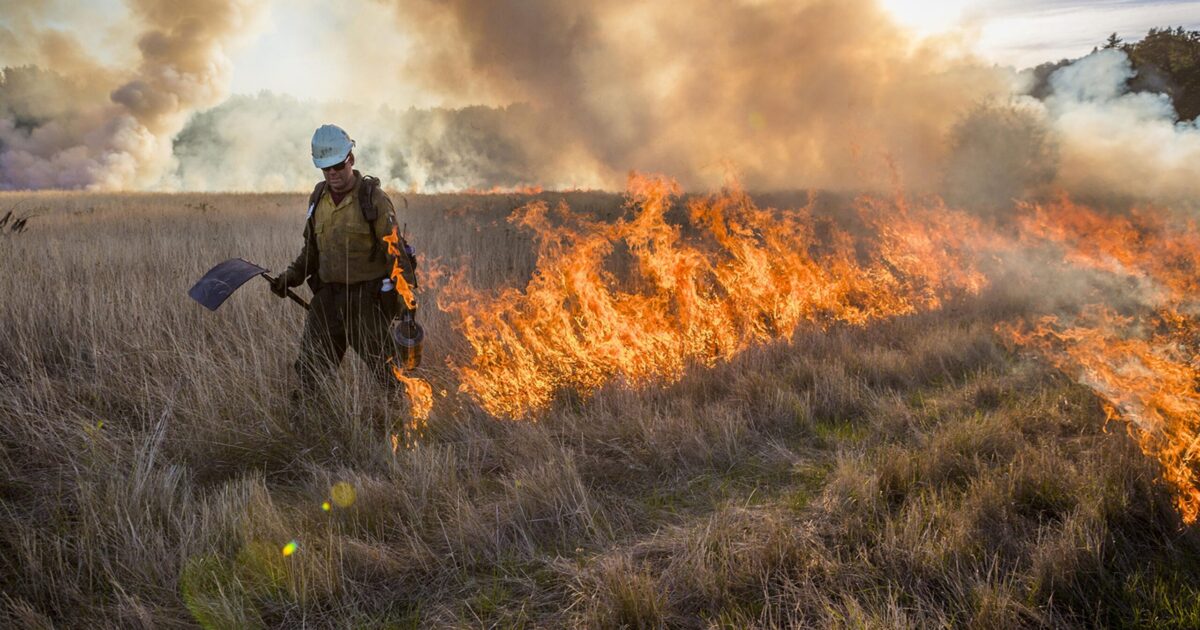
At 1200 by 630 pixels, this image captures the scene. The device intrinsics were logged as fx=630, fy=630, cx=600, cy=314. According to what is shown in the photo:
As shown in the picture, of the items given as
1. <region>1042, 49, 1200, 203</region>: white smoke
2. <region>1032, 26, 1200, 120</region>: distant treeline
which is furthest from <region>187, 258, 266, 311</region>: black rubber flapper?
<region>1032, 26, 1200, 120</region>: distant treeline

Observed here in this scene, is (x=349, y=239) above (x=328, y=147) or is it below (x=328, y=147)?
below

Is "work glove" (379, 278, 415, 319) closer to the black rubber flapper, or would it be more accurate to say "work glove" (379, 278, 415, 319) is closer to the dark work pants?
the dark work pants

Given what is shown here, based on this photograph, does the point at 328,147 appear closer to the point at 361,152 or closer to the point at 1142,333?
the point at 1142,333

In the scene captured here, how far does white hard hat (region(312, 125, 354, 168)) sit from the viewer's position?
4.04 meters

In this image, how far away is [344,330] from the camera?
4.50m

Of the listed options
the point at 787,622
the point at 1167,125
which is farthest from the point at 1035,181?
the point at 787,622

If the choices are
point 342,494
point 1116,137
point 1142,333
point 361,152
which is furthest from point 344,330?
point 361,152

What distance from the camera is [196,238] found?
10414mm

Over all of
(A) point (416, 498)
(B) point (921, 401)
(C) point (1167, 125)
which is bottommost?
(B) point (921, 401)

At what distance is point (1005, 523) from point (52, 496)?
477cm

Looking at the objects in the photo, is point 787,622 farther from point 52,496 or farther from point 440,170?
point 440,170

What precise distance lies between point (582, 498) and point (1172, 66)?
31.5 meters

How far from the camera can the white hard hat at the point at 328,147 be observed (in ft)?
A: 13.3

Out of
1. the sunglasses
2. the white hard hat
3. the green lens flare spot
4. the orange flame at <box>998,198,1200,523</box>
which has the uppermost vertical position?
the white hard hat
